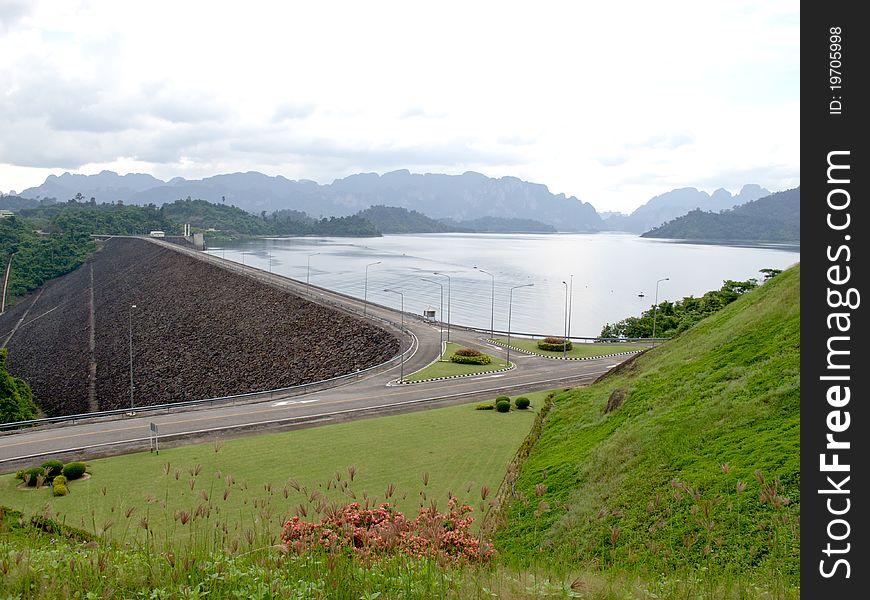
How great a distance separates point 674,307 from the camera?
69.0 m

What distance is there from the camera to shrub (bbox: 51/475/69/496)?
812 inches

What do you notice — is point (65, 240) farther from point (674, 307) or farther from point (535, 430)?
point (535, 430)

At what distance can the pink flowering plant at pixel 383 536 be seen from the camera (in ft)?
23.9

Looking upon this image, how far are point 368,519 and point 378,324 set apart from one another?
51674 mm

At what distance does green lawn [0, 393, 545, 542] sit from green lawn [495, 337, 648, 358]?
22.7 metres

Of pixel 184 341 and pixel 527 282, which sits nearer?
pixel 184 341

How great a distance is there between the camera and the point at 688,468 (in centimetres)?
1408

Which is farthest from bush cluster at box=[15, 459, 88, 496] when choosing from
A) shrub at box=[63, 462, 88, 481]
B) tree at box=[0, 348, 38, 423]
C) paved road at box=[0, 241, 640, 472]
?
tree at box=[0, 348, 38, 423]

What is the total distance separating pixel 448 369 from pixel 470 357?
10.6 ft

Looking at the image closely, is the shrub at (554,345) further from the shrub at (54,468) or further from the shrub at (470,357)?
the shrub at (54,468)

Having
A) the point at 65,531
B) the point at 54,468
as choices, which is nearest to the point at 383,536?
the point at 65,531

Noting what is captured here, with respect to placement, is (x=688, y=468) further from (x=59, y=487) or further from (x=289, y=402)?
(x=289, y=402)
